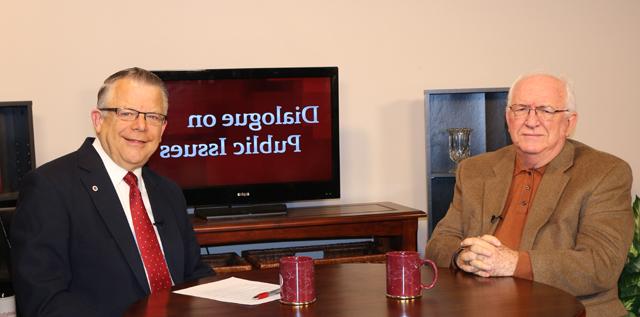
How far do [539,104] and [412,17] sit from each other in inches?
77.6

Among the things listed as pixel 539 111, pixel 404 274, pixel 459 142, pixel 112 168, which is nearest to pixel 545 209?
pixel 539 111

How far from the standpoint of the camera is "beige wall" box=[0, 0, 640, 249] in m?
4.24

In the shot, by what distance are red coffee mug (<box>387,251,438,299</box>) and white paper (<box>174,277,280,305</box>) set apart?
11.7 inches

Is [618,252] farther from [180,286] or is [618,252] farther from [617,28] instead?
[617,28]

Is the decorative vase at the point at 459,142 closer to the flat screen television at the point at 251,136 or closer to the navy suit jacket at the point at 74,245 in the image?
the flat screen television at the point at 251,136

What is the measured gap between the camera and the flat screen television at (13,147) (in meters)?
4.00

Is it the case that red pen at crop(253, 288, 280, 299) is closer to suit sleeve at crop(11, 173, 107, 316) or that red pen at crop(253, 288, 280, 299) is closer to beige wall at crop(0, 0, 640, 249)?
suit sleeve at crop(11, 173, 107, 316)

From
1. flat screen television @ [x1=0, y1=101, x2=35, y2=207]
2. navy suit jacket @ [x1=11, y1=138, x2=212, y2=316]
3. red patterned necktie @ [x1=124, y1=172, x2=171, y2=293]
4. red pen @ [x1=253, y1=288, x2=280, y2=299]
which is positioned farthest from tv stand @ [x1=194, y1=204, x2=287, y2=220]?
red pen @ [x1=253, y1=288, x2=280, y2=299]

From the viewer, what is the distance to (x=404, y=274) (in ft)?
7.16

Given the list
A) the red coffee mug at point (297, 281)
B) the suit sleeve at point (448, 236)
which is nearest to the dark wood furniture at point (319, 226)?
the suit sleeve at point (448, 236)

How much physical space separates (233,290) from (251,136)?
6.42ft

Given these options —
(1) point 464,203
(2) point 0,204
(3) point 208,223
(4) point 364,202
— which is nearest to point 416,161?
(4) point 364,202

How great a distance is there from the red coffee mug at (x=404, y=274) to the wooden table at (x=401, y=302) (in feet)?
0.09

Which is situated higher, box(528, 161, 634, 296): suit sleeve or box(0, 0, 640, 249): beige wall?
box(0, 0, 640, 249): beige wall
